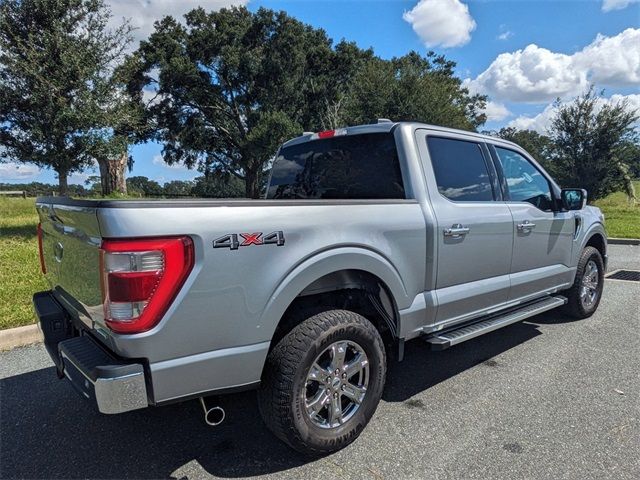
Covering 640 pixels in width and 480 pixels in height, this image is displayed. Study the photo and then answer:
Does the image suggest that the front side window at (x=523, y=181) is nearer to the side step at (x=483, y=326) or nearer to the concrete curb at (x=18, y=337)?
the side step at (x=483, y=326)

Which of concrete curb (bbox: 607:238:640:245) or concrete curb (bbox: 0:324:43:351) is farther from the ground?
concrete curb (bbox: 607:238:640:245)

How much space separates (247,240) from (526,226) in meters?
2.82

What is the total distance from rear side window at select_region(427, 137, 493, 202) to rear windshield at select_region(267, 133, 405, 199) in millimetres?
351

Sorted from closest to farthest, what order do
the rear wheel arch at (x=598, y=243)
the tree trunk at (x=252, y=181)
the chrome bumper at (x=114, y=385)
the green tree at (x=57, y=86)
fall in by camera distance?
the chrome bumper at (x=114, y=385), the rear wheel arch at (x=598, y=243), the green tree at (x=57, y=86), the tree trunk at (x=252, y=181)

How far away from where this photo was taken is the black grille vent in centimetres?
742

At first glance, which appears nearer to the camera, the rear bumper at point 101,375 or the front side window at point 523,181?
the rear bumper at point 101,375

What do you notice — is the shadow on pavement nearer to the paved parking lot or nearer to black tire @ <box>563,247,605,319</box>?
the paved parking lot

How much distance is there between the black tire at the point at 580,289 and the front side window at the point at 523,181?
1.03 meters

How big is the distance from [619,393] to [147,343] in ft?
11.2

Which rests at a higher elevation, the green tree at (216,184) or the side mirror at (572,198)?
the green tree at (216,184)

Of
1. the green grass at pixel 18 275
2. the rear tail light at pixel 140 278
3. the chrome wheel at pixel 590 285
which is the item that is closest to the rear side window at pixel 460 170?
the rear tail light at pixel 140 278

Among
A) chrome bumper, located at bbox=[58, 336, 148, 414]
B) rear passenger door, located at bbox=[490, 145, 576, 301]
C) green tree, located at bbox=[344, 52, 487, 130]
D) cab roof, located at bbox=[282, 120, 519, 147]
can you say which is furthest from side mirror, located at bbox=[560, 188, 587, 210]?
green tree, located at bbox=[344, 52, 487, 130]

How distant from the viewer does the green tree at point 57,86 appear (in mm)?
10984

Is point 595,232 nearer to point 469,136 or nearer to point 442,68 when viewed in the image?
point 469,136
